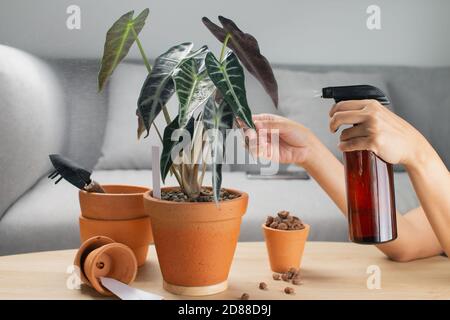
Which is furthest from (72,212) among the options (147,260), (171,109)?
(147,260)

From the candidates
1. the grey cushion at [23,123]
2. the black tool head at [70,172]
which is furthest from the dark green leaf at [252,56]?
the grey cushion at [23,123]

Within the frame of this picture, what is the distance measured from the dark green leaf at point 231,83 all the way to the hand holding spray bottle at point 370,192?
0.56ft

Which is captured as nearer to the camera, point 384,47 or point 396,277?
point 396,277

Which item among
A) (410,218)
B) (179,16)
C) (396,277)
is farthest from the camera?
(179,16)

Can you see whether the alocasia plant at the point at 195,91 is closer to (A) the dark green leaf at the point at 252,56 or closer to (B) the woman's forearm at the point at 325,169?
(A) the dark green leaf at the point at 252,56

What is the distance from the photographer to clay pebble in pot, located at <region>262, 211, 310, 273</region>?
899 millimetres

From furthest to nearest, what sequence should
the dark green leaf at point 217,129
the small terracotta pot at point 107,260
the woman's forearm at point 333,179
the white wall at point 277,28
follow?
the white wall at point 277,28, the woman's forearm at point 333,179, the small terracotta pot at point 107,260, the dark green leaf at point 217,129

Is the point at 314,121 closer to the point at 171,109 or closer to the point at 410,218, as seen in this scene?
the point at 171,109

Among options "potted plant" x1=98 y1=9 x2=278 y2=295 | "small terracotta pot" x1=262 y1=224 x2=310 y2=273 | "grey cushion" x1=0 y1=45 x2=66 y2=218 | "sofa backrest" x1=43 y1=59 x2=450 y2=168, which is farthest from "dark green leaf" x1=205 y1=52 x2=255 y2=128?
"sofa backrest" x1=43 y1=59 x2=450 y2=168

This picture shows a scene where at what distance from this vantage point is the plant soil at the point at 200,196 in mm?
830

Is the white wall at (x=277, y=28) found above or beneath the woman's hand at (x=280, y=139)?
above

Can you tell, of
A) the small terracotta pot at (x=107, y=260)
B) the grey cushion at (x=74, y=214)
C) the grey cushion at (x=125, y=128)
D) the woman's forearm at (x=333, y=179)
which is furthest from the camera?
the grey cushion at (x=125, y=128)

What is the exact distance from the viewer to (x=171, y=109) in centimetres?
213
